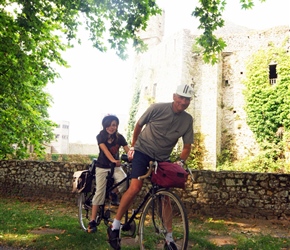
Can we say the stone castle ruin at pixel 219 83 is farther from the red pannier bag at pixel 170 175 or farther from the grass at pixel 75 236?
the red pannier bag at pixel 170 175

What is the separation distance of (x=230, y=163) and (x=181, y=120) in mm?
18916

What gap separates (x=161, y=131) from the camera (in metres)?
3.88

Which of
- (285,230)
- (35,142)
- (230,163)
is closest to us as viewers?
(285,230)

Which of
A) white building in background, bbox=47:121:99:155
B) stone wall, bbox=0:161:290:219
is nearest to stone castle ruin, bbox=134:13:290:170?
stone wall, bbox=0:161:290:219

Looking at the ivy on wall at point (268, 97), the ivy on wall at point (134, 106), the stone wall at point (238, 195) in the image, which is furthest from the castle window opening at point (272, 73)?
the stone wall at point (238, 195)

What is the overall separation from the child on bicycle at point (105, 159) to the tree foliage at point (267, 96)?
16702mm

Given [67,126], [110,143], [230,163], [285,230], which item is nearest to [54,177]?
[110,143]

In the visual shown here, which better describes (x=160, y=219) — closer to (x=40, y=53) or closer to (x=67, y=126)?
(x=40, y=53)

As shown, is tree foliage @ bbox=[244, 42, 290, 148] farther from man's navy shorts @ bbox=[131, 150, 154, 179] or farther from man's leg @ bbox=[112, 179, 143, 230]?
man's leg @ bbox=[112, 179, 143, 230]

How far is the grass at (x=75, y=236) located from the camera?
4570 mm

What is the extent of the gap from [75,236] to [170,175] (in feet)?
7.70

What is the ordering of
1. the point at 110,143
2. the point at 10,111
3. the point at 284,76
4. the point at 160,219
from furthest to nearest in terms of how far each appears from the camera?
the point at 284,76, the point at 10,111, the point at 110,143, the point at 160,219

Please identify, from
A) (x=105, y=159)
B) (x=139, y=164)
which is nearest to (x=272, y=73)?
(x=105, y=159)

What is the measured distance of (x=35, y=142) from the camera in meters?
13.7
